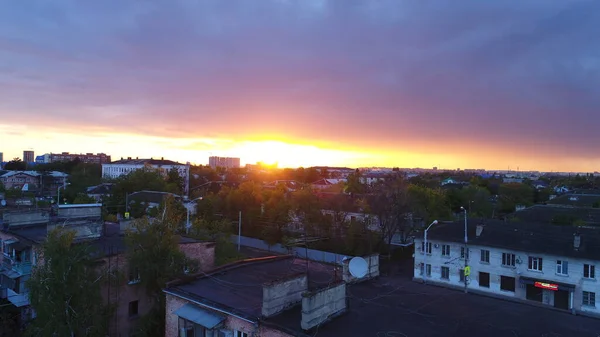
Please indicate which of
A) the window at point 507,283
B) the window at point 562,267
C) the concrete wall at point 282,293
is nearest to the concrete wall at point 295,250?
the window at point 507,283

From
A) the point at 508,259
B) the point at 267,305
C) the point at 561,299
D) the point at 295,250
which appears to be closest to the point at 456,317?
the point at 267,305

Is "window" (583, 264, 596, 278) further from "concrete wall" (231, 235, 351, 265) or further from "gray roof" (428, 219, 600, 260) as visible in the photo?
"concrete wall" (231, 235, 351, 265)

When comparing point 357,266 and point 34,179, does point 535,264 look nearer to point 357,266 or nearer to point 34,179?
point 357,266

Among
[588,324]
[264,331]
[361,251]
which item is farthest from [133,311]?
[361,251]

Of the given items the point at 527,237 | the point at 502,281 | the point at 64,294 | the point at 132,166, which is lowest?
the point at 502,281

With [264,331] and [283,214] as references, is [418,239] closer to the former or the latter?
[283,214]

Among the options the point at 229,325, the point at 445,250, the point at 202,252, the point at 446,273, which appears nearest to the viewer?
the point at 229,325

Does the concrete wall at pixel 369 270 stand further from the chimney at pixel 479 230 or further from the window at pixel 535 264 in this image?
the chimney at pixel 479 230
